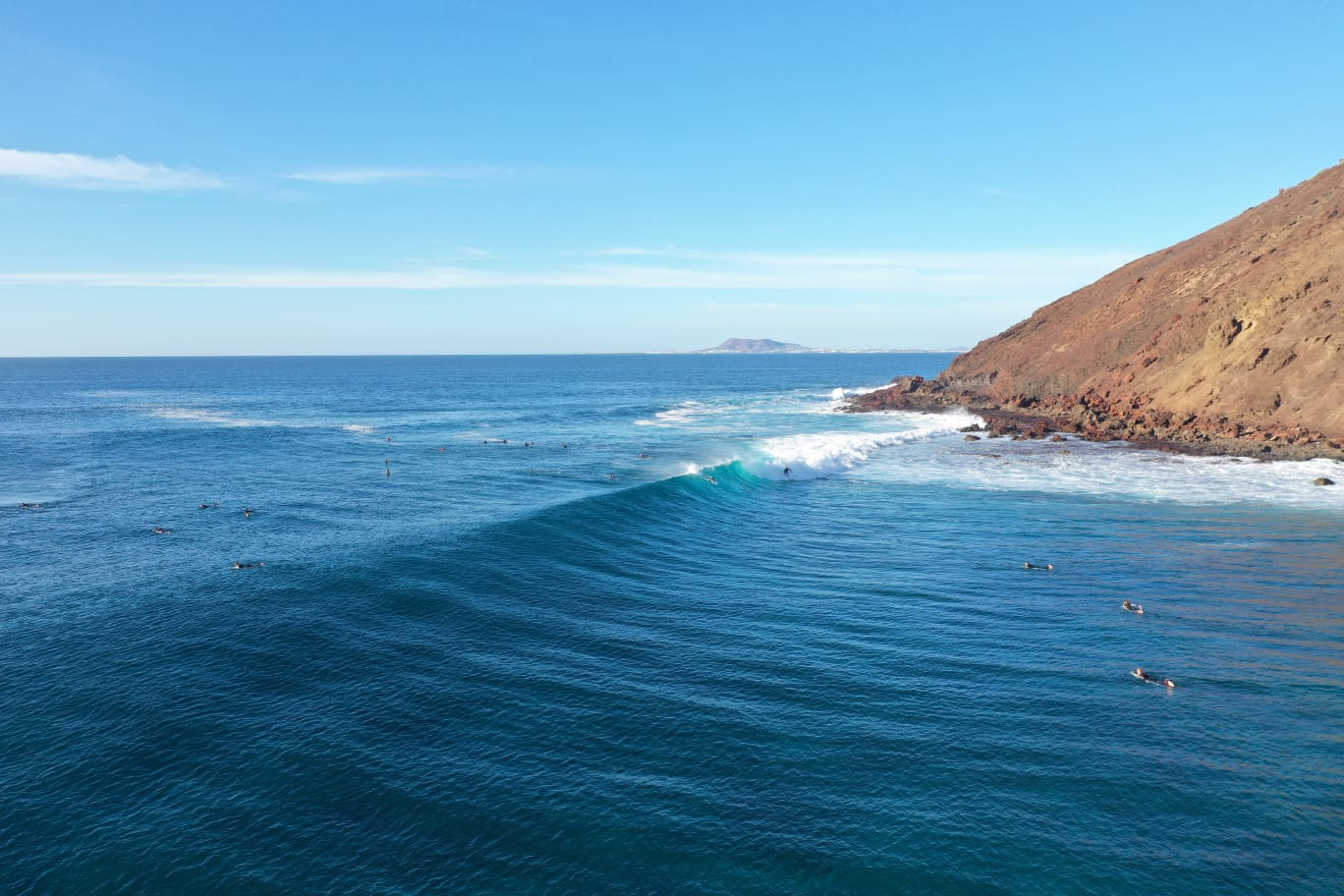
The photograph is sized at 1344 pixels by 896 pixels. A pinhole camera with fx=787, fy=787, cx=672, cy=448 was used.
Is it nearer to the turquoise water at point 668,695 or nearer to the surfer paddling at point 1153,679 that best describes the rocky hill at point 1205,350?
the turquoise water at point 668,695

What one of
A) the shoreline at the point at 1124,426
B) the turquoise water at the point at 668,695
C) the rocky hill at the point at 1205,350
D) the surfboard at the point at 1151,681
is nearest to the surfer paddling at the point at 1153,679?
the surfboard at the point at 1151,681

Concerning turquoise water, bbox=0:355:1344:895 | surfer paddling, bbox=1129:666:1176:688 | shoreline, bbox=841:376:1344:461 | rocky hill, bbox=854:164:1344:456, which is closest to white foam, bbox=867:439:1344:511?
turquoise water, bbox=0:355:1344:895

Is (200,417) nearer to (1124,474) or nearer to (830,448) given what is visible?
(830,448)

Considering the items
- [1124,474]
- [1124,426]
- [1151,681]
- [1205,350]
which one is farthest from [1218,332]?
[1151,681]

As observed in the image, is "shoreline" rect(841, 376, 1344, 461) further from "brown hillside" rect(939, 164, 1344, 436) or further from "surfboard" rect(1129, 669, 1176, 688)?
"surfboard" rect(1129, 669, 1176, 688)

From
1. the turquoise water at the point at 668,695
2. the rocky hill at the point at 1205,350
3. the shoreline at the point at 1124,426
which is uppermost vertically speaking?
the rocky hill at the point at 1205,350

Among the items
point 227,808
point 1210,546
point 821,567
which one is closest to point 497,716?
point 227,808
